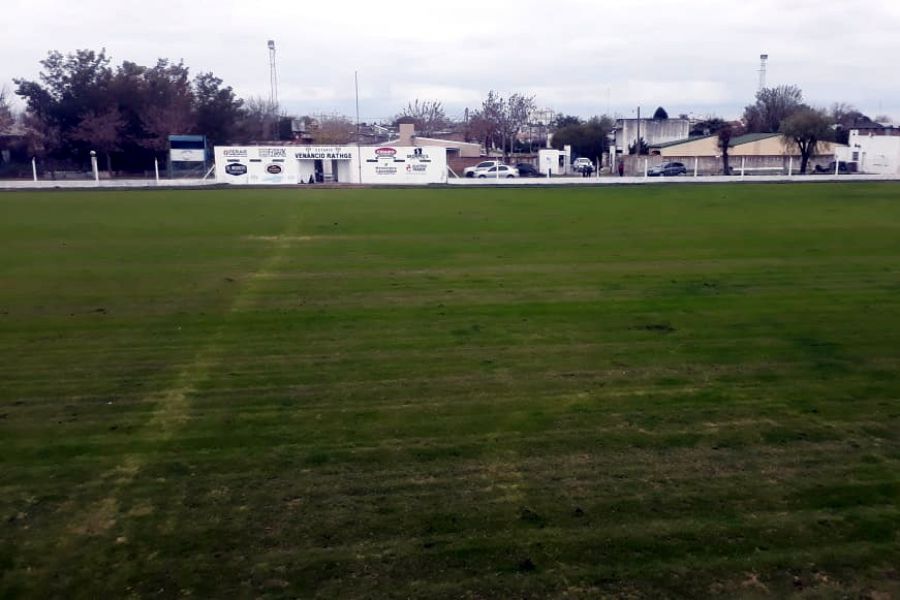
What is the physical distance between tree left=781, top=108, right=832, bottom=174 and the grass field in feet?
151

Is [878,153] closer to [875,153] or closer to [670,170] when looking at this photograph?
[875,153]

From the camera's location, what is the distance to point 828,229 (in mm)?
25500

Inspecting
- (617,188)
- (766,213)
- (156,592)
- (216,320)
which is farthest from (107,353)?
(617,188)

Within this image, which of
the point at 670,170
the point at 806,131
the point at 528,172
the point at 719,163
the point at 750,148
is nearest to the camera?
the point at 806,131

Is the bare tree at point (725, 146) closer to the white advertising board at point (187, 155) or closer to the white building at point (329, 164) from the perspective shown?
the white building at point (329, 164)

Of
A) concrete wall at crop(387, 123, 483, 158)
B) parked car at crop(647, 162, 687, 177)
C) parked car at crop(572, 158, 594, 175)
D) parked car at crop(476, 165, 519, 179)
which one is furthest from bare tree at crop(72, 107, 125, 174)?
parked car at crop(647, 162, 687, 177)

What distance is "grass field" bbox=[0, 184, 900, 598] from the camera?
237 inches

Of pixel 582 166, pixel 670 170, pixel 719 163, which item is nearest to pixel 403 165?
pixel 582 166

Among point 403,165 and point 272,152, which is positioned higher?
point 272,152

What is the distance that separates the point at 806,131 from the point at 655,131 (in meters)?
21.1

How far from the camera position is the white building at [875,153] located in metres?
55.8

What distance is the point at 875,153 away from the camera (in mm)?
57625

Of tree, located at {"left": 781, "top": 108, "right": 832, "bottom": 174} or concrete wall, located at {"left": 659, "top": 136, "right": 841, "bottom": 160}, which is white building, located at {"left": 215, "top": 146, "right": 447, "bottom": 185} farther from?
tree, located at {"left": 781, "top": 108, "right": 832, "bottom": 174}

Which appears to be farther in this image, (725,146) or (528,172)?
(528,172)
